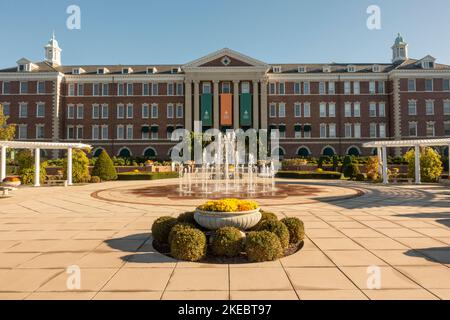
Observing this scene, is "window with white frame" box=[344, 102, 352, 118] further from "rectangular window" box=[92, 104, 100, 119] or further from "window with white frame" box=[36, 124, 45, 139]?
"window with white frame" box=[36, 124, 45, 139]

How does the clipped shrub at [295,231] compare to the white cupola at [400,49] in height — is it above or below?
below

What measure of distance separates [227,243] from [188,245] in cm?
88

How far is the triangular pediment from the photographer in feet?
172

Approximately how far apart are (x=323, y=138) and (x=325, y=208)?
139 feet

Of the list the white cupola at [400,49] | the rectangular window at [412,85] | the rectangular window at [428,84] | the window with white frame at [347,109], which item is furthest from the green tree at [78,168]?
the white cupola at [400,49]

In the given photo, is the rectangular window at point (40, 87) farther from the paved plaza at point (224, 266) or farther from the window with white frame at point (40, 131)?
the paved plaza at point (224, 266)

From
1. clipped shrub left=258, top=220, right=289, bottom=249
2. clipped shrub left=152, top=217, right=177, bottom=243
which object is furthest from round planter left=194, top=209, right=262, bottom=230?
clipped shrub left=152, top=217, right=177, bottom=243

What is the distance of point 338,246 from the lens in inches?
312

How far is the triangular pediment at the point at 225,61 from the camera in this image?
172 feet

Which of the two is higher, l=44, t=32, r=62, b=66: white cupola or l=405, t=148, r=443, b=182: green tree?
l=44, t=32, r=62, b=66: white cupola

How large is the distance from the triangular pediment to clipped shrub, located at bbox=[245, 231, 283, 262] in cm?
4915

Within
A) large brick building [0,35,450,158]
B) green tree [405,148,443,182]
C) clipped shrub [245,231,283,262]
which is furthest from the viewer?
large brick building [0,35,450,158]

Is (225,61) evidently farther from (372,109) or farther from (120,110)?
(372,109)

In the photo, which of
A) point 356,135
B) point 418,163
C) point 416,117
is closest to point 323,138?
point 356,135
